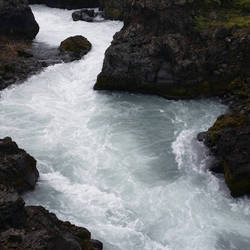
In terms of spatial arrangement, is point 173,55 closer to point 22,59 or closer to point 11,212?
point 22,59

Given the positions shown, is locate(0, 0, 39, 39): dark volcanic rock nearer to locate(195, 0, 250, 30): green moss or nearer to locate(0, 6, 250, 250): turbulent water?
locate(0, 6, 250, 250): turbulent water

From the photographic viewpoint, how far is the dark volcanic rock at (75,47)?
1599 inches

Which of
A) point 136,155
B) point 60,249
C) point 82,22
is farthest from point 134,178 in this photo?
point 82,22

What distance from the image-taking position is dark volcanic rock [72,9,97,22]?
165ft

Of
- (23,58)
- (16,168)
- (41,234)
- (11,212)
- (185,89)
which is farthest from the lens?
(23,58)

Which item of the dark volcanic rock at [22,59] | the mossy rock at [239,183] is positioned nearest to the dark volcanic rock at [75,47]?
the dark volcanic rock at [22,59]

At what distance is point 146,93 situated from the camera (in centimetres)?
3425

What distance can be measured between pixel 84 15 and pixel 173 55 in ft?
68.0

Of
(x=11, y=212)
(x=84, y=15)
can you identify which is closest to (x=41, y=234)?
(x=11, y=212)

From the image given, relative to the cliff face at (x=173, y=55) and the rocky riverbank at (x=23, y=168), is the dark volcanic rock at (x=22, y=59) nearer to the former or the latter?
the rocky riverbank at (x=23, y=168)

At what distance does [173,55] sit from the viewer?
33312mm

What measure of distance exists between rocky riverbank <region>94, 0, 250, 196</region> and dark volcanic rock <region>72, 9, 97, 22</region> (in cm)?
1533

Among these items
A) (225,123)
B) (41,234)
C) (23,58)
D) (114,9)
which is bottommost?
(23,58)

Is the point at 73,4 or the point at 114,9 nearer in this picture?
the point at 114,9
